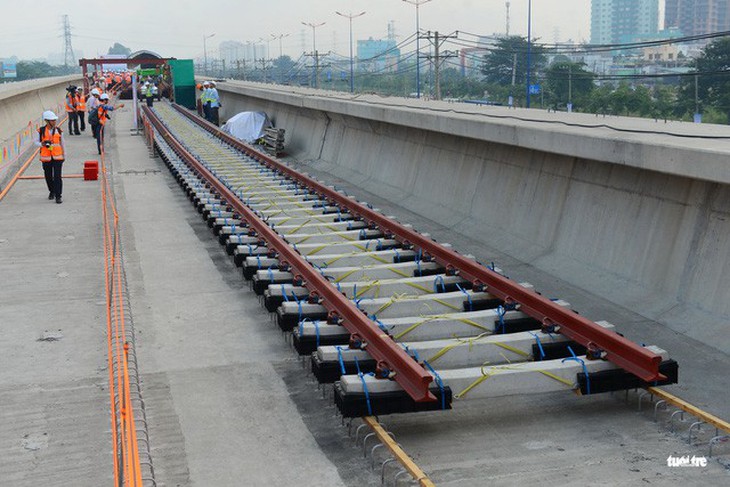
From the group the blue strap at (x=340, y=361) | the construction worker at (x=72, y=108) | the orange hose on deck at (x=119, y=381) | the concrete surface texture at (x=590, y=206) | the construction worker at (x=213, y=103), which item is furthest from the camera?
the construction worker at (x=213, y=103)

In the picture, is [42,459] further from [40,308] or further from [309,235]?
[309,235]

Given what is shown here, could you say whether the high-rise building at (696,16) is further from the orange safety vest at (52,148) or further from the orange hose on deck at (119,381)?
the orange hose on deck at (119,381)

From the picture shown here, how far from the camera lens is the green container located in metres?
60.6

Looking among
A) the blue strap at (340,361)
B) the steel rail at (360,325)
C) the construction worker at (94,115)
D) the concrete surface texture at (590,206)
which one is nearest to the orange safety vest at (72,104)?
the construction worker at (94,115)

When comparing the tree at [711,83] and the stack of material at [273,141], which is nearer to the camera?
the tree at [711,83]

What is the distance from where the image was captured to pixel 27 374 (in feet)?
28.6

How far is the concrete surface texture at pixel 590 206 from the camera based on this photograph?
9.54 m

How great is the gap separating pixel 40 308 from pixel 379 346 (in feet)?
16.6

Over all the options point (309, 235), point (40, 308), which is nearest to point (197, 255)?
point (309, 235)

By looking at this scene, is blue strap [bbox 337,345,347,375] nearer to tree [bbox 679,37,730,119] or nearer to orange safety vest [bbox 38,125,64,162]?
orange safety vest [bbox 38,125,64,162]

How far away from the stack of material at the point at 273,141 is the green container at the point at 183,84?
29.0m

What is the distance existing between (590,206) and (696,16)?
463 ft

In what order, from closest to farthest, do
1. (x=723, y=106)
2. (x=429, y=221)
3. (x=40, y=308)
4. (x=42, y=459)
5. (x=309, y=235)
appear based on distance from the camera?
1. (x=42, y=459)
2. (x=40, y=308)
3. (x=309, y=235)
4. (x=429, y=221)
5. (x=723, y=106)

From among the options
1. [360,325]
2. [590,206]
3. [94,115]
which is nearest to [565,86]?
[94,115]
